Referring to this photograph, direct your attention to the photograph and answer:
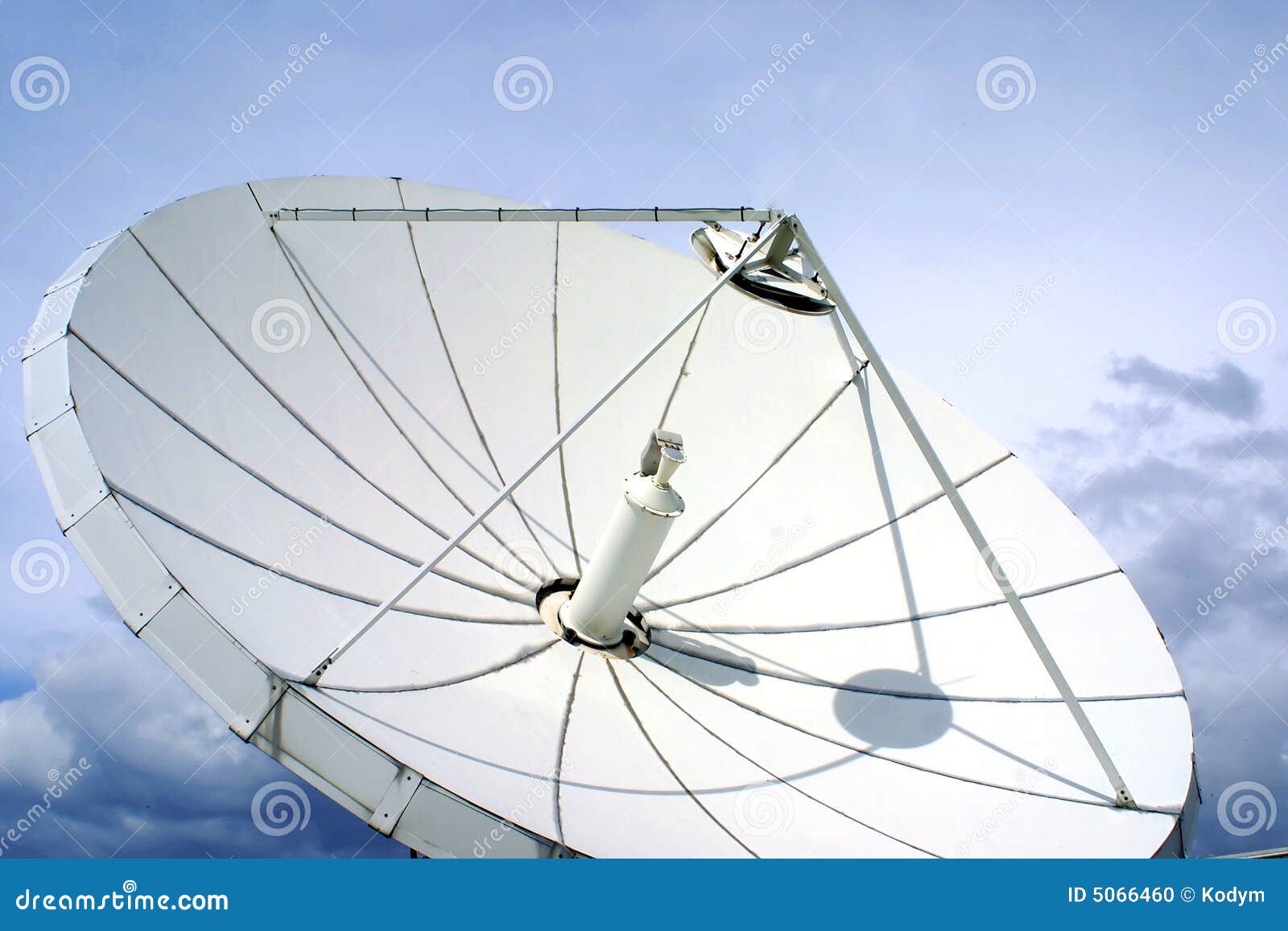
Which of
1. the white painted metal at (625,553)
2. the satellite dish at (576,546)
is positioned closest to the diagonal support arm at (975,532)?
the satellite dish at (576,546)

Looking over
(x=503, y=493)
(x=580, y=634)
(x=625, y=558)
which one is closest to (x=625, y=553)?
(x=625, y=558)

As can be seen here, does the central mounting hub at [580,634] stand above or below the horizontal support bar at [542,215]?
below

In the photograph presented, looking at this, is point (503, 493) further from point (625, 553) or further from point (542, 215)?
point (542, 215)

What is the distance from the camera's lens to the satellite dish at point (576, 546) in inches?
414

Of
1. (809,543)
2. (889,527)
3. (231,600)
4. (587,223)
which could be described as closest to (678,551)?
(809,543)

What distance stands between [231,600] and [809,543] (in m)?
7.51

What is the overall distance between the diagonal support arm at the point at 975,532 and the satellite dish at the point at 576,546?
0.14 feet

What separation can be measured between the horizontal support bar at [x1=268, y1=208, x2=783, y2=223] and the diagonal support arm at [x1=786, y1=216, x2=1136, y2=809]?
0.63m

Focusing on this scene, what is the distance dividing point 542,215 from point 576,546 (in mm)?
4065

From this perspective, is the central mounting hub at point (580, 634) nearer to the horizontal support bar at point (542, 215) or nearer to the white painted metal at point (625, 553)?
the white painted metal at point (625, 553)

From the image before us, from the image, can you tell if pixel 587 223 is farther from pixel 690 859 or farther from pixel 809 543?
pixel 690 859

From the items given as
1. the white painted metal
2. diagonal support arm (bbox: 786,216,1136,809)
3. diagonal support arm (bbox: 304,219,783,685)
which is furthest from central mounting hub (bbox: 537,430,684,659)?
diagonal support arm (bbox: 786,216,1136,809)

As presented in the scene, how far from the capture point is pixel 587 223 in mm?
17719

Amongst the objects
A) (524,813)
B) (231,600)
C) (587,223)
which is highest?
(587,223)
